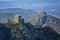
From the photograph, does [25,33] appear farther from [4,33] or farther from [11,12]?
[11,12]

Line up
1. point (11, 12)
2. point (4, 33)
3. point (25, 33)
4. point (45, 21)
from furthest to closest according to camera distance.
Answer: point (11, 12) < point (45, 21) < point (25, 33) < point (4, 33)

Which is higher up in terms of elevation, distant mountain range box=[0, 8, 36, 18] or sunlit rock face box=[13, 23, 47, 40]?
sunlit rock face box=[13, 23, 47, 40]

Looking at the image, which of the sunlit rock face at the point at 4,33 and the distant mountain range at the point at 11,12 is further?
the distant mountain range at the point at 11,12

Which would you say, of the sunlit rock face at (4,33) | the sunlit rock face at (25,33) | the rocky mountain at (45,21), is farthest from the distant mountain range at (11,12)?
the sunlit rock face at (4,33)

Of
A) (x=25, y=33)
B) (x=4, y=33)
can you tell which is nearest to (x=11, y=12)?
(x=25, y=33)

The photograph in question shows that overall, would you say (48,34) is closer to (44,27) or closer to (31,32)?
(44,27)

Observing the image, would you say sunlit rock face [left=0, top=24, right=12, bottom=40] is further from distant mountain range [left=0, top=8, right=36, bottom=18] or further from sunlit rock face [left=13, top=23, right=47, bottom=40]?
distant mountain range [left=0, top=8, right=36, bottom=18]

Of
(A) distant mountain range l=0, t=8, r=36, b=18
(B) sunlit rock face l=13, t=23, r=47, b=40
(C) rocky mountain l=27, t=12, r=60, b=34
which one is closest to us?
(B) sunlit rock face l=13, t=23, r=47, b=40

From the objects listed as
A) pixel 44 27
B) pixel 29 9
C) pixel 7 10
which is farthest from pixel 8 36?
pixel 29 9

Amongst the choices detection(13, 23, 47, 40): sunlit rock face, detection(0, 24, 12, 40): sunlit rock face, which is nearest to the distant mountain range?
detection(13, 23, 47, 40): sunlit rock face

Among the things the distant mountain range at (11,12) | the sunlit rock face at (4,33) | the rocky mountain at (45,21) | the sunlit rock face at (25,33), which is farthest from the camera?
the distant mountain range at (11,12)

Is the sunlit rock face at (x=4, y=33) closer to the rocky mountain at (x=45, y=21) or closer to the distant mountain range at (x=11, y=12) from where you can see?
the rocky mountain at (x=45, y=21)
